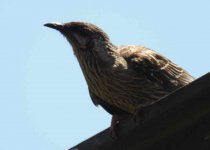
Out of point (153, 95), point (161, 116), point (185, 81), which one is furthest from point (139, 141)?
point (185, 81)

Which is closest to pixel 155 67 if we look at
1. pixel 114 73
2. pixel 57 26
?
pixel 114 73

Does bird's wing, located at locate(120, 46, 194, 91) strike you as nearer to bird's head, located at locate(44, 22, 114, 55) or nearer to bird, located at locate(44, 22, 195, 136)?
bird, located at locate(44, 22, 195, 136)

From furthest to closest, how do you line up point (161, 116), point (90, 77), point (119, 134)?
point (90, 77)
point (119, 134)
point (161, 116)

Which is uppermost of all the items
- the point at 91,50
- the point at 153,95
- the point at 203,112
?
the point at 203,112

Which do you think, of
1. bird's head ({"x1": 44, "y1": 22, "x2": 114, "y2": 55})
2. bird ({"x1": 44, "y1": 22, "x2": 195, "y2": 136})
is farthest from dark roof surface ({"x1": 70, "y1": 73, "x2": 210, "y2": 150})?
bird's head ({"x1": 44, "y1": 22, "x2": 114, "y2": 55})

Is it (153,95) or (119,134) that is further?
(153,95)

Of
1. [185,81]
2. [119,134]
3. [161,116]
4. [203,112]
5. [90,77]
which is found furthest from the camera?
[185,81]

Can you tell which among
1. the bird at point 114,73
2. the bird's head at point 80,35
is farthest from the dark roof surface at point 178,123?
the bird's head at point 80,35

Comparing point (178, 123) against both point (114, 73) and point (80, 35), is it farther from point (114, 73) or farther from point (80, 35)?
point (80, 35)

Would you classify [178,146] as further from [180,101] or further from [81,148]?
[81,148]
